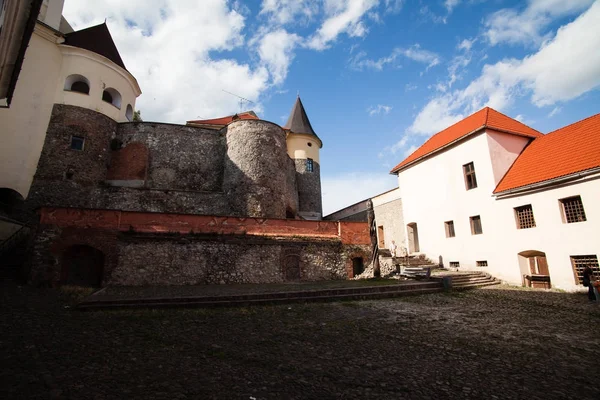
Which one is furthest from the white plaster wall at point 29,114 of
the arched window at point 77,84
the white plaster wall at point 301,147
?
the white plaster wall at point 301,147

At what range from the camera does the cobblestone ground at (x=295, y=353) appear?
349 cm

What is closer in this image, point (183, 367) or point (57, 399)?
point (57, 399)

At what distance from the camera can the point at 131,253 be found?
1195 cm

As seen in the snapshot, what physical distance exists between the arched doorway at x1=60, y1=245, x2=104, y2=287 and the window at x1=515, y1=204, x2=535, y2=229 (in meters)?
18.2

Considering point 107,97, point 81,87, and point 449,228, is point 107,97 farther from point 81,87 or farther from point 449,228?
point 449,228

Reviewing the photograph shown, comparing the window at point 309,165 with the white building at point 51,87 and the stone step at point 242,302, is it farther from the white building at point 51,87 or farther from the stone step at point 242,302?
the stone step at point 242,302

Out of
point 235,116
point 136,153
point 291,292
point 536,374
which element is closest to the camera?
point 536,374

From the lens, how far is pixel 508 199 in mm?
13930

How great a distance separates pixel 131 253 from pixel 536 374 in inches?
508

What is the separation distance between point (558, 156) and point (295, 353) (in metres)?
15.2

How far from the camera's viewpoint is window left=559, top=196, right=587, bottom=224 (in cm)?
1149

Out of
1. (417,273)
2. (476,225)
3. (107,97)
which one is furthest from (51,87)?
(476,225)

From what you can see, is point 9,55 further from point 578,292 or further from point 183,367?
point 578,292

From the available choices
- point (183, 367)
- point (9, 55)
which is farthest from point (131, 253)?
point (183, 367)
